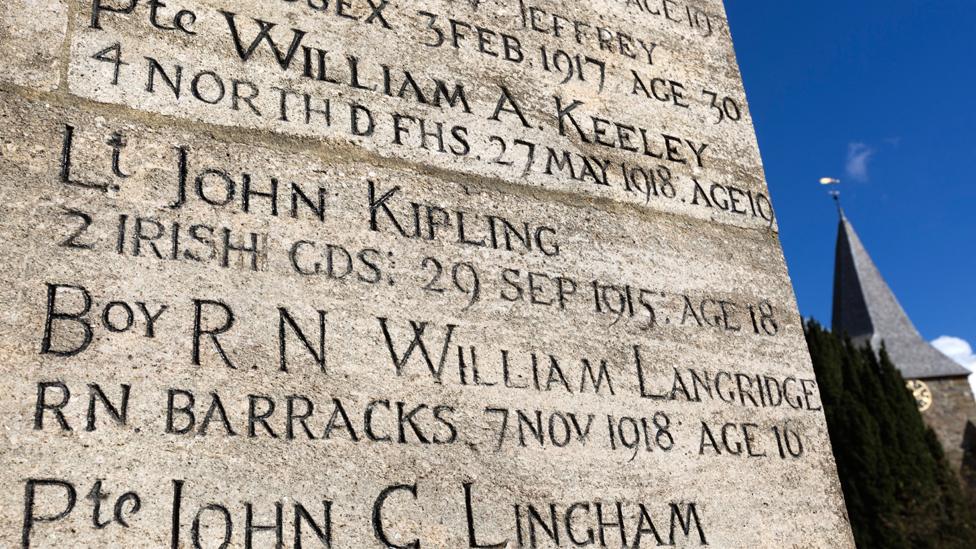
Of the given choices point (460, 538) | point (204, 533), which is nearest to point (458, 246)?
point (460, 538)

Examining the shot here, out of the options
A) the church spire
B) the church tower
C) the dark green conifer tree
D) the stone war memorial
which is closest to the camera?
the stone war memorial

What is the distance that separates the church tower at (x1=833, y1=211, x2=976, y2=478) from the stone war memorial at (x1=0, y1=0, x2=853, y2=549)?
40433mm

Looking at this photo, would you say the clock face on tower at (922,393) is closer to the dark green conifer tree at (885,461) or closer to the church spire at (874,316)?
the church spire at (874,316)

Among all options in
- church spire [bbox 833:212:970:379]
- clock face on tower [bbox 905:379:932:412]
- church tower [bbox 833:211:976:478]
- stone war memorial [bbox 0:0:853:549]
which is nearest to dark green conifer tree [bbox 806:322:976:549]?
church tower [bbox 833:211:976:478]

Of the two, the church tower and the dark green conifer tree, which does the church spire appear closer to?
the church tower

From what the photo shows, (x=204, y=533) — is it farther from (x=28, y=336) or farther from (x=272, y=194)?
(x=272, y=194)

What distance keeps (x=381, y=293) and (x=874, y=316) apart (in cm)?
4931

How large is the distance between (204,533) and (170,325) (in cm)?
61

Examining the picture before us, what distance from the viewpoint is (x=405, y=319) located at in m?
A: 3.04

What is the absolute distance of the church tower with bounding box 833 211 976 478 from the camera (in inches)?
1722

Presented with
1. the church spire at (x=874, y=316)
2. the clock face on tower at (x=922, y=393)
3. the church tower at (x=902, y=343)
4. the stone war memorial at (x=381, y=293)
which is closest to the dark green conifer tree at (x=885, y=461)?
the church tower at (x=902, y=343)

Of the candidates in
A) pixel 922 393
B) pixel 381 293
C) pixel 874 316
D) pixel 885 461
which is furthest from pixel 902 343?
pixel 381 293

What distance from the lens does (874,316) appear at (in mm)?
47812

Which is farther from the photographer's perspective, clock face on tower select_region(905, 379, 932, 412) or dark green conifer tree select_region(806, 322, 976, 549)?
clock face on tower select_region(905, 379, 932, 412)
